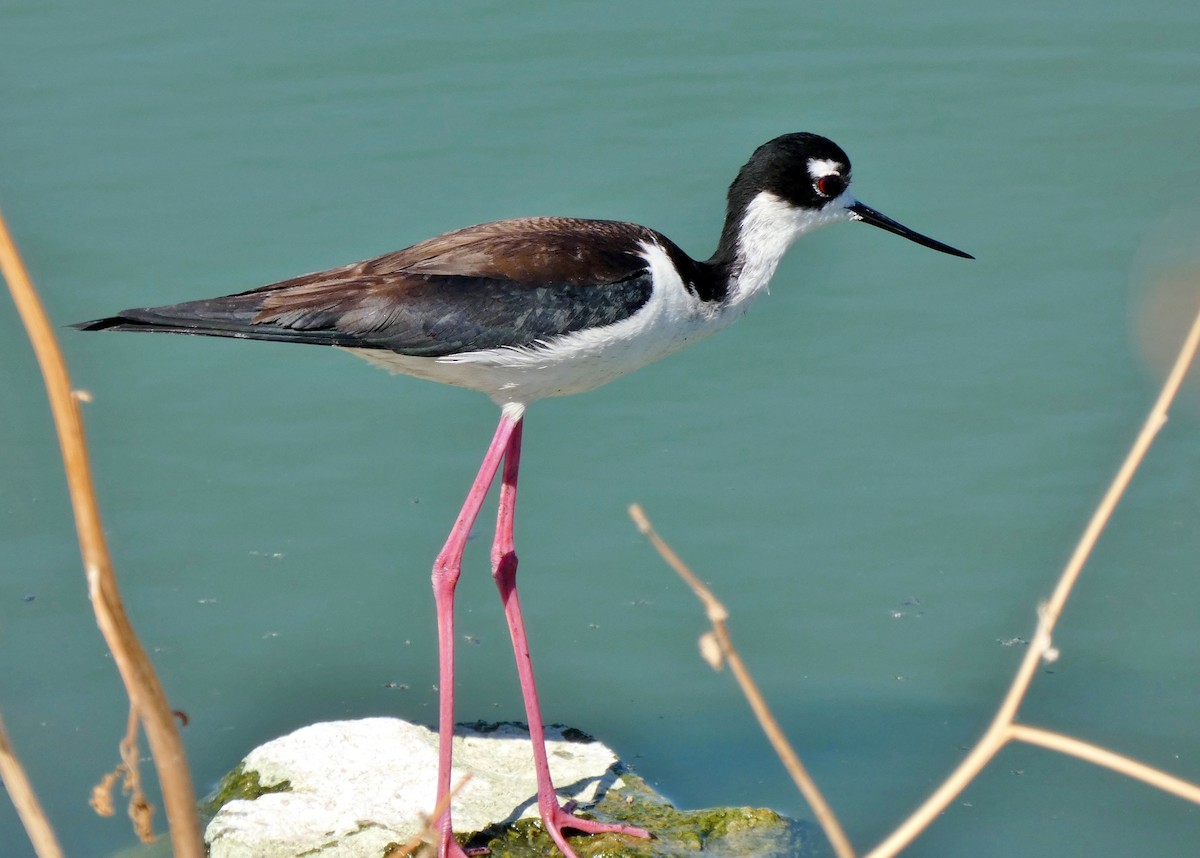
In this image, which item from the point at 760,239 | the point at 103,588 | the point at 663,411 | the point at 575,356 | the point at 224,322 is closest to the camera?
the point at 103,588

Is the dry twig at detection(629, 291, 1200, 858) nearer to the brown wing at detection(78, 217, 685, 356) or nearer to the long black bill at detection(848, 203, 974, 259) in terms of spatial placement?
the brown wing at detection(78, 217, 685, 356)

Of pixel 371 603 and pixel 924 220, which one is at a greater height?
pixel 924 220

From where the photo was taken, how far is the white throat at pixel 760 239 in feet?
16.1

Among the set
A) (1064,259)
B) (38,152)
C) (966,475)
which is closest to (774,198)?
(966,475)

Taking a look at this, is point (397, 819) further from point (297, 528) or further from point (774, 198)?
point (774, 198)

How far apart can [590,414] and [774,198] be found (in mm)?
1674

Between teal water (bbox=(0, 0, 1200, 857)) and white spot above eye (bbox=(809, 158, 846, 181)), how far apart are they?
1.35 meters

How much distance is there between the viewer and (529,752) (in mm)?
4668

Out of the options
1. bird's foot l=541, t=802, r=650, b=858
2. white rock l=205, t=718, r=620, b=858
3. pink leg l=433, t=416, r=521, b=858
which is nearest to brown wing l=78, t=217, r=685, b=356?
pink leg l=433, t=416, r=521, b=858

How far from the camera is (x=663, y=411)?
630cm

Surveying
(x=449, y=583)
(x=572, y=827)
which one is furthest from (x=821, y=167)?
(x=572, y=827)

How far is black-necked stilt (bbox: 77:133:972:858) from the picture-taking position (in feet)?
13.9

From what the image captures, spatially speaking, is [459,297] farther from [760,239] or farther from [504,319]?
[760,239]

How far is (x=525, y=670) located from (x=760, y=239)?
156 cm
